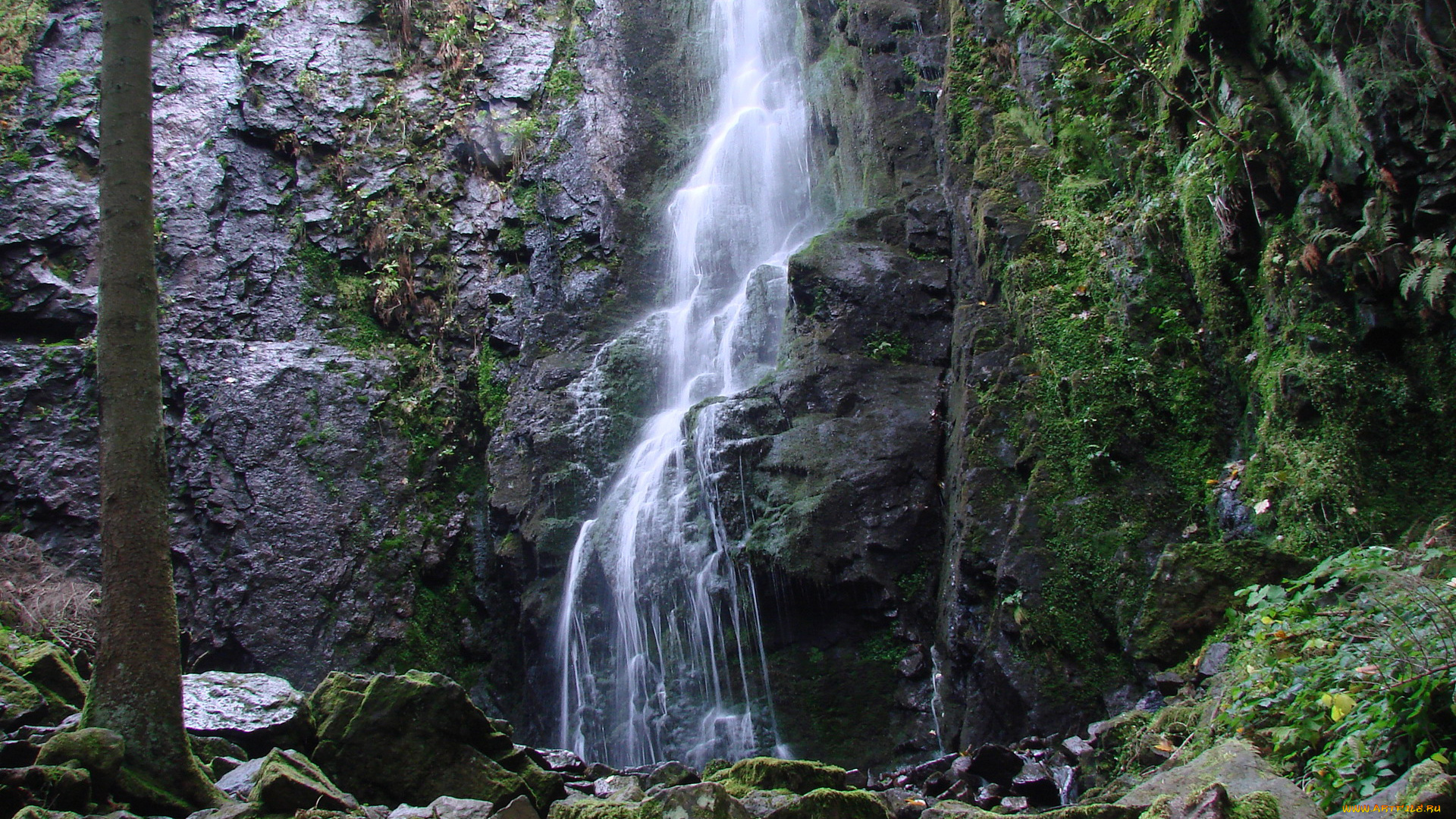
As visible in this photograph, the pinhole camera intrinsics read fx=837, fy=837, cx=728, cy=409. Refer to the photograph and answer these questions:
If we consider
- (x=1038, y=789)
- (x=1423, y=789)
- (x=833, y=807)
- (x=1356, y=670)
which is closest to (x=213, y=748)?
(x=833, y=807)

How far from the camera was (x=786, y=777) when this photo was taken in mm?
4418

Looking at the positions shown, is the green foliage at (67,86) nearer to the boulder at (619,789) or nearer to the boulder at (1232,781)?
the boulder at (619,789)

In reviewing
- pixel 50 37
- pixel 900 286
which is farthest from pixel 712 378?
pixel 50 37

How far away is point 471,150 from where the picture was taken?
1681cm

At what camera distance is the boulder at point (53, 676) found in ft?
18.8

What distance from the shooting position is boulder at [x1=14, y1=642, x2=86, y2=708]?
5.73 metres

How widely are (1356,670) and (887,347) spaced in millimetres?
7368

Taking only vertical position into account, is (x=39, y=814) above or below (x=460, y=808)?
above

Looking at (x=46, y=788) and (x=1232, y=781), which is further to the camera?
(x=46, y=788)

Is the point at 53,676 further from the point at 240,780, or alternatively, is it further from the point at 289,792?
the point at 289,792

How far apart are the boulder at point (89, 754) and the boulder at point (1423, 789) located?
5.62 m

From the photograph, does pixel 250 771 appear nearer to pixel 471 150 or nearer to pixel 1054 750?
pixel 1054 750

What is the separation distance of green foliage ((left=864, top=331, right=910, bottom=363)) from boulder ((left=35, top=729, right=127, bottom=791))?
854 cm

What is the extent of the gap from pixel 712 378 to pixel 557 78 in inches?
374
